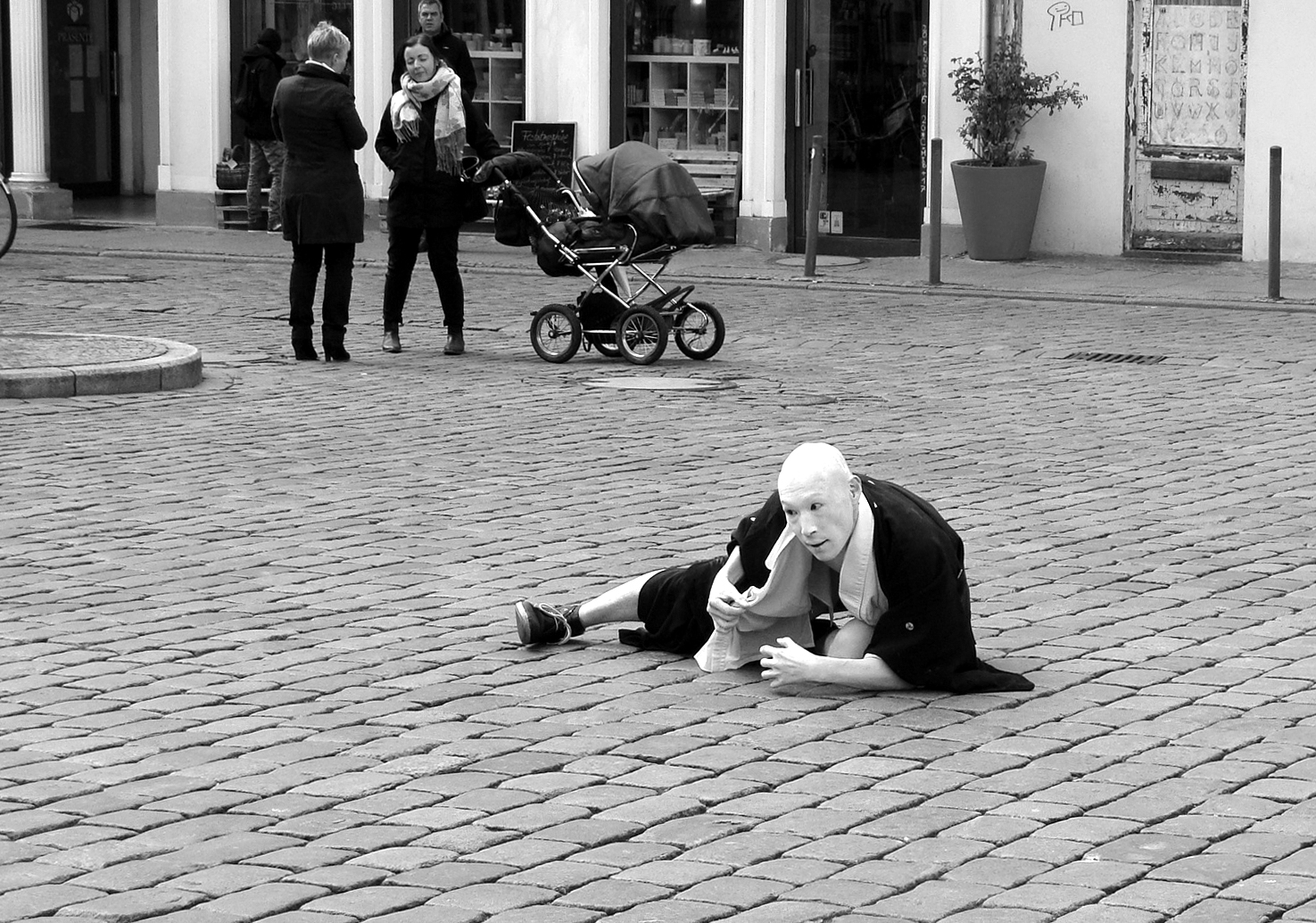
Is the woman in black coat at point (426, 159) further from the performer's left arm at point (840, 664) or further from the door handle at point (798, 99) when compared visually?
the door handle at point (798, 99)

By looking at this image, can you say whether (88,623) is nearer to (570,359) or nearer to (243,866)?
(243,866)

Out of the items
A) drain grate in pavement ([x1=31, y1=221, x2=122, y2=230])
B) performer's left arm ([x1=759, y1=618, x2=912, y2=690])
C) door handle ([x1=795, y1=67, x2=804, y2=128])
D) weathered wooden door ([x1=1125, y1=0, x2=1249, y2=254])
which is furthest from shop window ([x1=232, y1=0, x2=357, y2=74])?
performer's left arm ([x1=759, y1=618, x2=912, y2=690])

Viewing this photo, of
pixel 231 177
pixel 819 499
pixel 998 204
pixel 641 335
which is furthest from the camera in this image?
pixel 231 177

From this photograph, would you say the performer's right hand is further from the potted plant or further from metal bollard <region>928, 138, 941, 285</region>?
the potted plant

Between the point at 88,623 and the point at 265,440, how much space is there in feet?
12.5

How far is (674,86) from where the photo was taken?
22484mm

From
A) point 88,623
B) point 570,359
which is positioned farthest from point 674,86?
point 88,623

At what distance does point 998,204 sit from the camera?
64.8 feet

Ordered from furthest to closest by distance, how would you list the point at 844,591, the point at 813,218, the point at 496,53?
the point at 496,53 → the point at 813,218 → the point at 844,591

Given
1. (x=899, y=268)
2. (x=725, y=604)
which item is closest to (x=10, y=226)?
(x=899, y=268)

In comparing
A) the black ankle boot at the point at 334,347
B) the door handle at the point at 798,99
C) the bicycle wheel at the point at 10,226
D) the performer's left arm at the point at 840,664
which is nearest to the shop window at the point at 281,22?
the door handle at the point at 798,99

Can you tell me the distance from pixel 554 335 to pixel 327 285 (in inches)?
55.1

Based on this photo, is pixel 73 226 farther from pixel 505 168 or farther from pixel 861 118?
pixel 505 168

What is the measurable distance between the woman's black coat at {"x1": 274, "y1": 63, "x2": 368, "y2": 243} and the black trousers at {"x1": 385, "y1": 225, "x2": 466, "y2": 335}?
43 cm
